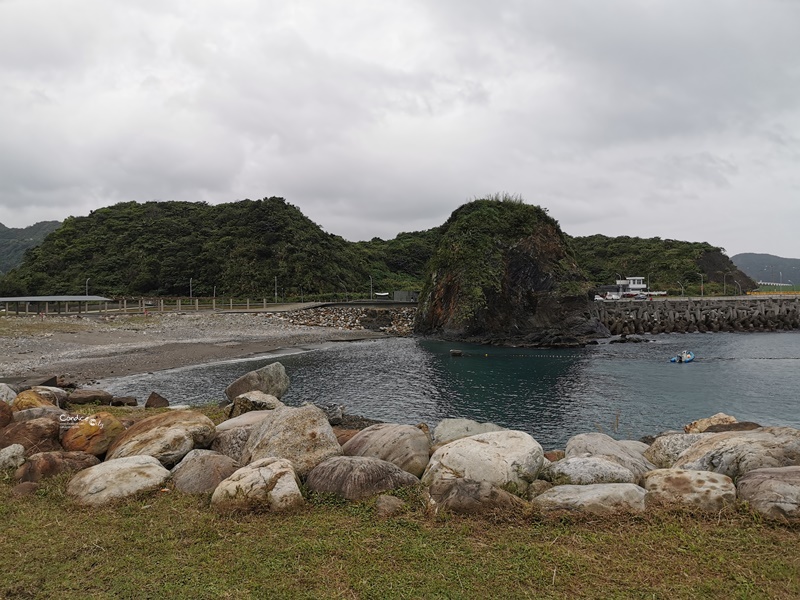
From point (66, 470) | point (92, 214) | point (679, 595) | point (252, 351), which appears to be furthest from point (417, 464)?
point (92, 214)

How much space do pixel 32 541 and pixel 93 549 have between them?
0.94 metres

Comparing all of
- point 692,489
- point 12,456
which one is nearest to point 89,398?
point 12,456

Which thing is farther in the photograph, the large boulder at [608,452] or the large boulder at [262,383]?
the large boulder at [262,383]

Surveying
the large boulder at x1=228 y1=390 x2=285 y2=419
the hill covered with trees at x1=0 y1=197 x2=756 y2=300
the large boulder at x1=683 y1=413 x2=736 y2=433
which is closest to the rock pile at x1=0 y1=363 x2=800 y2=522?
→ the large boulder at x1=228 y1=390 x2=285 y2=419

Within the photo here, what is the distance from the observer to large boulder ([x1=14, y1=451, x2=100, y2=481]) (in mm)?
8570

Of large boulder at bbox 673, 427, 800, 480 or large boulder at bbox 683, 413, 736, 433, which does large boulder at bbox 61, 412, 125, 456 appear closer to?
large boulder at bbox 673, 427, 800, 480

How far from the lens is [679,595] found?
504 cm

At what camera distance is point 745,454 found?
26.6 feet

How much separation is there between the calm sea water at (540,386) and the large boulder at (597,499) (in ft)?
35.3

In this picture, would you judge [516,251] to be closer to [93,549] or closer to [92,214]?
[93,549]

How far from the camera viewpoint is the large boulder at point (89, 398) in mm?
16844

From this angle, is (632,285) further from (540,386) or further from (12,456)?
(12,456)

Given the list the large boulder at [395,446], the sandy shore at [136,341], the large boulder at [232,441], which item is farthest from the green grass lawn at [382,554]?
the sandy shore at [136,341]

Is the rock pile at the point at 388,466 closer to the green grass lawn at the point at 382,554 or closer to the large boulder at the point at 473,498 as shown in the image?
the large boulder at the point at 473,498
